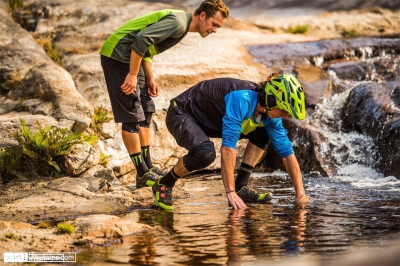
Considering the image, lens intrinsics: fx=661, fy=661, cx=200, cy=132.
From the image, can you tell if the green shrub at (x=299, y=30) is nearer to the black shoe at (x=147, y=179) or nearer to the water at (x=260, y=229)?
the water at (x=260, y=229)

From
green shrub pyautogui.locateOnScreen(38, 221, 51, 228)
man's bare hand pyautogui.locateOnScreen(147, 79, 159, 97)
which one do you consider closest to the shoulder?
man's bare hand pyautogui.locateOnScreen(147, 79, 159, 97)

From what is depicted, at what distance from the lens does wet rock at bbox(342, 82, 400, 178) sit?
32.5 ft

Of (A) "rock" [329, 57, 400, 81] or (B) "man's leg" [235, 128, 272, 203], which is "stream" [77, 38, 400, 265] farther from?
(A) "rock" [329, 57, 400, 81]

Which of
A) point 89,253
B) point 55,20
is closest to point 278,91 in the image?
point 89,253

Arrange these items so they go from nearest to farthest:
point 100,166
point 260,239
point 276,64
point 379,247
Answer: point 379,247 < point 260,239 < point 100,166 < point 276,64

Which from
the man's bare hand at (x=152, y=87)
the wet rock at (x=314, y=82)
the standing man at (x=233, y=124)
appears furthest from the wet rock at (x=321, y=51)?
the standing man at (x=233, y=124)

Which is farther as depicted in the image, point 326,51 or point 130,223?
point 326,51

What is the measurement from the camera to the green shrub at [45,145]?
351 inches

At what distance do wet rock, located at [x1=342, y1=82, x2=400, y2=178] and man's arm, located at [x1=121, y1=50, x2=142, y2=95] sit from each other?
4074 millimetres

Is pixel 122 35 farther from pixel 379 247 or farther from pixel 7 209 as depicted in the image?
pixel 379 247

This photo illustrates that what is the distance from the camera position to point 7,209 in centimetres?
743

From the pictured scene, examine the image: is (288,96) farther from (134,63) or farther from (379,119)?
(379,119)

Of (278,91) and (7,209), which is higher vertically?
(278,91)

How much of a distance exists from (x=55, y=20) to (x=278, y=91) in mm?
9758
